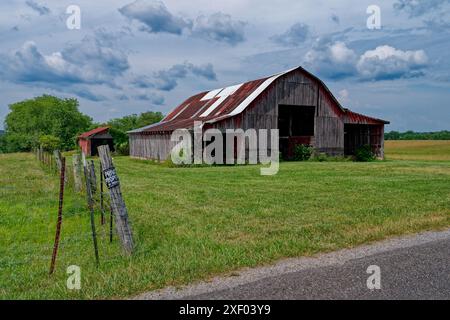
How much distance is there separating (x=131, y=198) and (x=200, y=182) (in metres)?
4.63

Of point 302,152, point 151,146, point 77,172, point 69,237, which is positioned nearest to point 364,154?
point 302,152

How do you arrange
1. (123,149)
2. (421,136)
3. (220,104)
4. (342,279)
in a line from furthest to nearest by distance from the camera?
(421,136), (123,149), (220,104), (342,279)

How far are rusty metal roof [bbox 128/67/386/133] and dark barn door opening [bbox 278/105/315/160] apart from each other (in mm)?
2406

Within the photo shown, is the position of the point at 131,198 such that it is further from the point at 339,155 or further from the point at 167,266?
the point at 339,155

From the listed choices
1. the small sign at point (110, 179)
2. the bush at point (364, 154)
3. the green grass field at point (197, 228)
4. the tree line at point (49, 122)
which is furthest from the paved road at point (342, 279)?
the tree line at point (49, 122)

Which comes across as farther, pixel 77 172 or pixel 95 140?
pixel 95 140

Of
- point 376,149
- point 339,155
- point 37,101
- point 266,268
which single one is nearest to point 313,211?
point 266,268

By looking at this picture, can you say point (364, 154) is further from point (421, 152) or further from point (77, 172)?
point (77, 172)

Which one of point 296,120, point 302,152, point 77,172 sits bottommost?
point 77,172

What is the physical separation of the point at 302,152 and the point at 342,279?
26.7m

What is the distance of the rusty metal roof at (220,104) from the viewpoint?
95.1ft

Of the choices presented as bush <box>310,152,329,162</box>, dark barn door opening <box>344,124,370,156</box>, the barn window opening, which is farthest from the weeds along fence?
dark barn door opening <box>344,124,370,156</box>

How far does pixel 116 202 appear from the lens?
21.8 feet

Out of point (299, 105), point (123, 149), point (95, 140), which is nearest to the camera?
point (299, 105)
